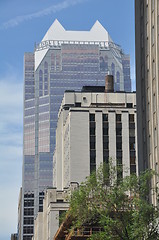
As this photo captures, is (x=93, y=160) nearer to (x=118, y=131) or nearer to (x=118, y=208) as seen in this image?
(x=118, y=131)

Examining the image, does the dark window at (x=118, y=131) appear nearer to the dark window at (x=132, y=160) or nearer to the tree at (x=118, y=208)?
the dark window at (x=132, y=160)

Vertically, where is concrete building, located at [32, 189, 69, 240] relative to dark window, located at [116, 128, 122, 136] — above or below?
below

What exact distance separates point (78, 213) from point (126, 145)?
243 feet

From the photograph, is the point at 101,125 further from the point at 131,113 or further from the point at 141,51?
the point at 141,51

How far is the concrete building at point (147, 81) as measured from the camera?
6425 centimetres

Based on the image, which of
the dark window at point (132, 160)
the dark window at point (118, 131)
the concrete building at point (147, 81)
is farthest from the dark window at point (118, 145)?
the concrete building at point (147, 81)

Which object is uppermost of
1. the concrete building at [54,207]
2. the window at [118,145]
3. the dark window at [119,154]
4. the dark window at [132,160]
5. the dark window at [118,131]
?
the dark window at [118,131]

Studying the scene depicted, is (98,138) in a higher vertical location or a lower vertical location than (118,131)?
lower

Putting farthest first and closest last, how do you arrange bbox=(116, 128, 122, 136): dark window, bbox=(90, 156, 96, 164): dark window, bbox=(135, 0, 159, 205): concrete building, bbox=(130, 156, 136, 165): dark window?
bbox=(116, 128, 122, 136): dark window, bbox=(90, 156, 96, 164): dark window, bbox=(130, 156, 136, 165): dark window, bbox=(135, 0, 159, 205): concrete building

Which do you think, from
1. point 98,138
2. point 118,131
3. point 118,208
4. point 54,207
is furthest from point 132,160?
point 118,208

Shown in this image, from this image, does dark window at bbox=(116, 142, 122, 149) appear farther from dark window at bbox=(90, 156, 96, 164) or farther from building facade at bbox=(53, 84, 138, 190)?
dark window at bbox=(90, 156, 96, 164)

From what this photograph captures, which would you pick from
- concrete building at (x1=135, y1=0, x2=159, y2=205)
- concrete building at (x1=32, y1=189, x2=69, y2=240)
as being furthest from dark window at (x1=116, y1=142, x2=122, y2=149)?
concrete building at (x1=135, y1=0, x2=159, y2=205)

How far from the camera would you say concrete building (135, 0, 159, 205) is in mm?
64250

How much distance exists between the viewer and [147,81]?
67.5 meters
